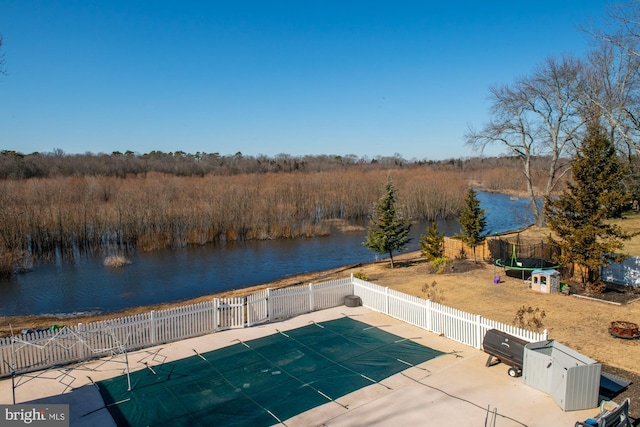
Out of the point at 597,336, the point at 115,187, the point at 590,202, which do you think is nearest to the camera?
the point at 597,336

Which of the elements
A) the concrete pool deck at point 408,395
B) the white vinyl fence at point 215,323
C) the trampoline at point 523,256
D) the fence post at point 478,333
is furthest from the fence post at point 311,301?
the trampoline at point 523,256

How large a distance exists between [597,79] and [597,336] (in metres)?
24.0

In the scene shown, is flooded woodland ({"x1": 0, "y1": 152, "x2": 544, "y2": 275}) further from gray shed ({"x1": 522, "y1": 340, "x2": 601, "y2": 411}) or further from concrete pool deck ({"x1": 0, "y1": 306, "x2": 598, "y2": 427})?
gray shed ({"x1": 522, "y1": 340, "x2": 601, "y2": 411})

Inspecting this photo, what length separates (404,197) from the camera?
168 feet

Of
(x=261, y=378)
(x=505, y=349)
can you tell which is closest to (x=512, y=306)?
(x=505, y=349)

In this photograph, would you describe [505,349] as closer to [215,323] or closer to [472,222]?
[215,323]

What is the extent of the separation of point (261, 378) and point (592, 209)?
15.6m

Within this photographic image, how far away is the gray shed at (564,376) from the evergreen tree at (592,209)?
961 centimetres

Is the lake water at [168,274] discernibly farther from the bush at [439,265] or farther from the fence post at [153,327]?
the fence post at [153,327]

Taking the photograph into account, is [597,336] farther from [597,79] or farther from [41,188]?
[41,188]

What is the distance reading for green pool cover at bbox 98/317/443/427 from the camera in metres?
9.23

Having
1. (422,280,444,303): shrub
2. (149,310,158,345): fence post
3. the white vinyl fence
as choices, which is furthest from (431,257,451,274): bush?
(149,310,158,345): fence post

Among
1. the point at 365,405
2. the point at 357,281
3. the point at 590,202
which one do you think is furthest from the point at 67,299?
the point at 590,202

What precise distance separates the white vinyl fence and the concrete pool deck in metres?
0.37
